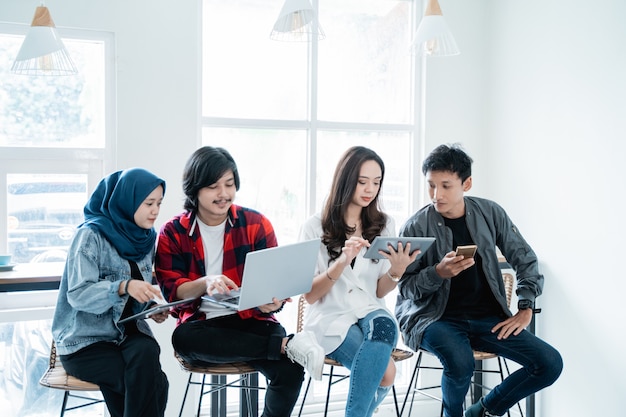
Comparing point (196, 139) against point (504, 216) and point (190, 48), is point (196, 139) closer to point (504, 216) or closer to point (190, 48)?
point (190, 48)

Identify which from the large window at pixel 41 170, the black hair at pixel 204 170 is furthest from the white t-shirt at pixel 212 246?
the large window at pixel 41 170

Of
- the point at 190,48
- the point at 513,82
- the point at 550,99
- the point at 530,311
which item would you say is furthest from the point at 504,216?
the point at 190,48

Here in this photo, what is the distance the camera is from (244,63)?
3232mm

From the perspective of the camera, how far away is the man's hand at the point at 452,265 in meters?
2.22

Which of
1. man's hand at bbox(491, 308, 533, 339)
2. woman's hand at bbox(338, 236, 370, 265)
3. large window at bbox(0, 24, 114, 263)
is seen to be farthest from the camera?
large window at bbox(0, 24, 114, 263)

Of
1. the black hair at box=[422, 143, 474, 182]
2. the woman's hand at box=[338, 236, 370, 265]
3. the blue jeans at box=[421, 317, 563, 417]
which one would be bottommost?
the blue jeans at box=[421, 317, 563, 417]

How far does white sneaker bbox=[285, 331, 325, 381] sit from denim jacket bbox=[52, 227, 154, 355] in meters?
0.60

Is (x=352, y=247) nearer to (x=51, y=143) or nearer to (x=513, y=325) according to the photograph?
(x=513, y=325)

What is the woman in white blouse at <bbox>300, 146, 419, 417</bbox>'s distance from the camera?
6.94 ft

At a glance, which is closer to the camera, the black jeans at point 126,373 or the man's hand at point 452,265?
the black jeans at point 126,373

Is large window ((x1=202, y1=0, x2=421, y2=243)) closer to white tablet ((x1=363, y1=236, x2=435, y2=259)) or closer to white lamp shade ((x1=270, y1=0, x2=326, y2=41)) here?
white lamp shade ((x1=270, y1=0, x2=326, y2=41))

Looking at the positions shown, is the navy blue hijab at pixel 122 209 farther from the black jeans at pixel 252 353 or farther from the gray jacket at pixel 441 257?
the gray jacket at pixel 441 257

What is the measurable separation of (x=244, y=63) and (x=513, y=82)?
1.55 meters

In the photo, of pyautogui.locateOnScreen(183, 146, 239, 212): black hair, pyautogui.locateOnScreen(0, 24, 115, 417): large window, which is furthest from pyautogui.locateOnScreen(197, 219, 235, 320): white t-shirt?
pyautogui.locateOnScreen(0, 24, 115, 417): large window
